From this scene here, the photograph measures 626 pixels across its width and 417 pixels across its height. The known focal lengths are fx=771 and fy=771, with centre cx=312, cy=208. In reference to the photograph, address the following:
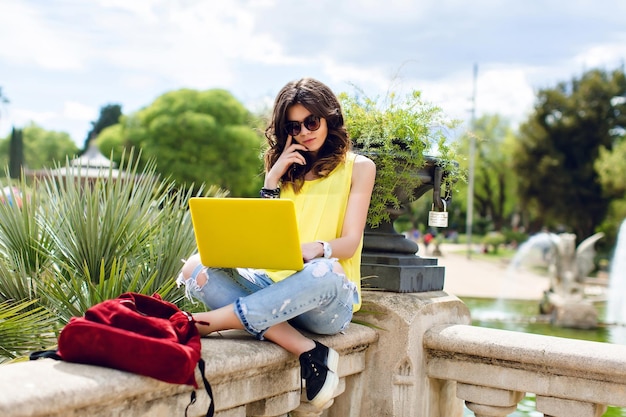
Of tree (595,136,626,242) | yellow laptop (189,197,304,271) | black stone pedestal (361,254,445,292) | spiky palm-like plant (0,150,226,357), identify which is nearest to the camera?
yellow laptop (189,197,304,271)

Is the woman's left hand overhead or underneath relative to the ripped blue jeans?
overhead

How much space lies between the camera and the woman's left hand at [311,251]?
290 cm

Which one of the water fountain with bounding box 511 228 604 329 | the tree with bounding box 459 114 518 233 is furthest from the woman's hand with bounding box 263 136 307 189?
the tree with bounding box 459 114 518 233

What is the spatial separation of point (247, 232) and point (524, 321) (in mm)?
15610

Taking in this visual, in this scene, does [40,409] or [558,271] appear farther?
[558,271]

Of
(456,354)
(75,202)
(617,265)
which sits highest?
A: (75,202)

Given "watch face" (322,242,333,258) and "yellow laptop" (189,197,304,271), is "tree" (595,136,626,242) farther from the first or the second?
"yellow laptop" (189,197,304,271)

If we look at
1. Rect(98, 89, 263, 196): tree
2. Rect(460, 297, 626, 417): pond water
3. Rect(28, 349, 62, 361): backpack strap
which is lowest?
Rect(460, 297, 626, 417): pond water

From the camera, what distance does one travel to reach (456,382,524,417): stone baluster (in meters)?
3.23

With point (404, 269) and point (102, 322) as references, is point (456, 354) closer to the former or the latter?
point (404, 269)

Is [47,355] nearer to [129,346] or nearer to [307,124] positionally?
[129,346]

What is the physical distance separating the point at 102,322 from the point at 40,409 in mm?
468

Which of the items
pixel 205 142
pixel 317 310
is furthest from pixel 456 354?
pixel 205 142

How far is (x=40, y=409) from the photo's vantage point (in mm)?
1780
